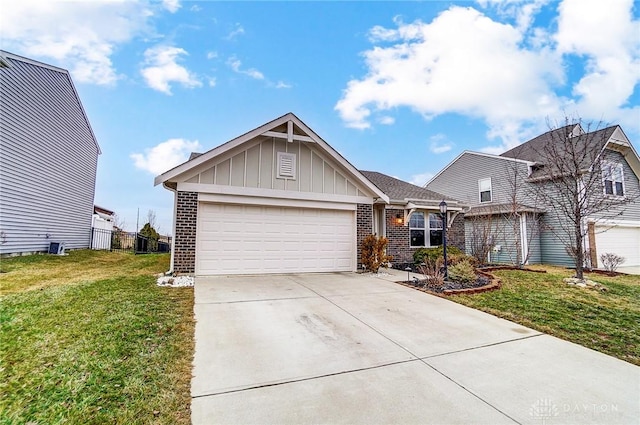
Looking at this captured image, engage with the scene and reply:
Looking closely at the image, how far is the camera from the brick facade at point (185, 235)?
8383 mm

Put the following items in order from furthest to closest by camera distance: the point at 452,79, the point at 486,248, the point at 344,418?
the point at 452,79 < the point at 486,248 < the point at 344,418

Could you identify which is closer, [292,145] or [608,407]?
[608,407]

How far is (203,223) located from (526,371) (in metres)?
7.90

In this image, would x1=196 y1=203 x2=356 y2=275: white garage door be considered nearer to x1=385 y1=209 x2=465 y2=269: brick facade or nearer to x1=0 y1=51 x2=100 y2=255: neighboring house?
x1=385 y1=209 x2=465 y2=269: brick facade

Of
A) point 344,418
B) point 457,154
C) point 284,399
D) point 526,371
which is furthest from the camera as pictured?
point 457,154

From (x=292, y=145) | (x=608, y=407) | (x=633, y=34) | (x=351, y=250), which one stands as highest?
(x=633, y=34)

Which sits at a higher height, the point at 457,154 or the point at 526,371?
the point at 457,154

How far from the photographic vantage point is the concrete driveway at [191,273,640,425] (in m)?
2.57

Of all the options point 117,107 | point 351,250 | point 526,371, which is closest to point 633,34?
point 351,250

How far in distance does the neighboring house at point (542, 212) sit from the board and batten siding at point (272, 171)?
311 inches

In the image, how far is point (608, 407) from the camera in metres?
2.75

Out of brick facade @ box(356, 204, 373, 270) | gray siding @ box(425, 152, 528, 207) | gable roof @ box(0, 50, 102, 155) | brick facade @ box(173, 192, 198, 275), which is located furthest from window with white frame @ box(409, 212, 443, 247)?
gable roof @ box(0, 50, 102, 155)

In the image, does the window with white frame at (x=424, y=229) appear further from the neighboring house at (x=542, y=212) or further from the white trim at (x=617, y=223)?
the white trim at (x=617, y=223)

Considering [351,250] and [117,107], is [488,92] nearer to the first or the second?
[351,250]
